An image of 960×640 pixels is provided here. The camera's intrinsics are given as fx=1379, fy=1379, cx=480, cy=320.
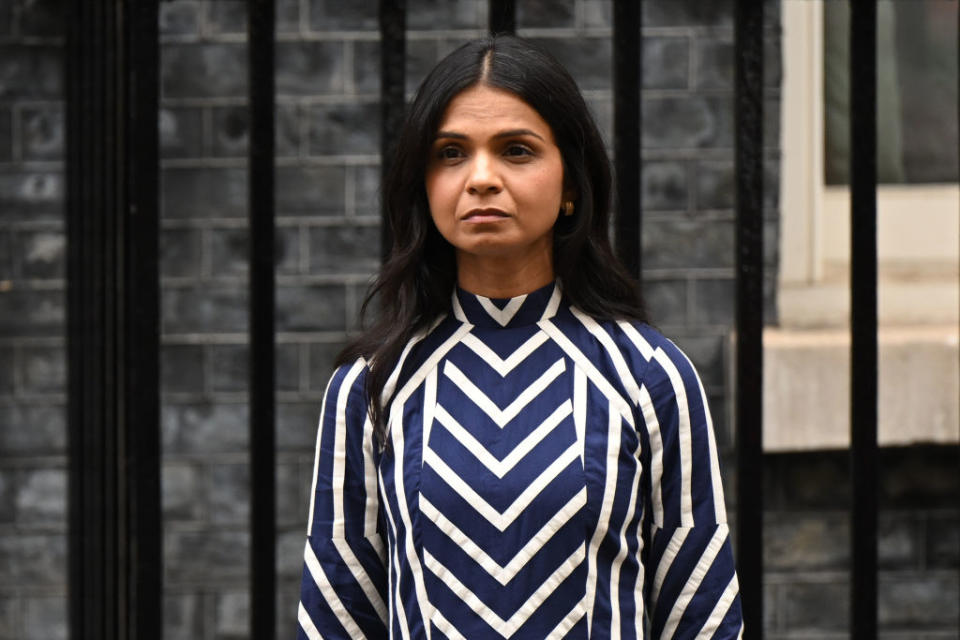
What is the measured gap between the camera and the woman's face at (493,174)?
1424mm

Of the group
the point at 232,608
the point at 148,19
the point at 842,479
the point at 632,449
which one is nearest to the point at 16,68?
the point at 232,608

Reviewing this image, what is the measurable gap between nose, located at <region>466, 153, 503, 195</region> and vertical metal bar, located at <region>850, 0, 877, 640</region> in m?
0.67

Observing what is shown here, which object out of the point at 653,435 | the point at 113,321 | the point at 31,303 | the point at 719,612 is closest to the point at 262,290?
the point at 113,321

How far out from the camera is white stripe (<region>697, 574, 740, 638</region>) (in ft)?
4.79

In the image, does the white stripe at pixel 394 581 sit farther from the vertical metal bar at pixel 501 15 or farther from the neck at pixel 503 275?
the vertical metal bar at pixel 501 15

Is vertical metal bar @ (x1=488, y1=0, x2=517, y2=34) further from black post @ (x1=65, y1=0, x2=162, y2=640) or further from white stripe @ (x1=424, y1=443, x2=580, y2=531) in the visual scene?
white stripe @ (x1=424, y1=443, x2=580, y2=531)

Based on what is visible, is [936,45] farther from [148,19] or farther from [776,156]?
[148,19]

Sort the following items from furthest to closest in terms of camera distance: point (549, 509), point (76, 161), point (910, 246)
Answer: point (910, 246) → point (76, 161) → point (549, 509)

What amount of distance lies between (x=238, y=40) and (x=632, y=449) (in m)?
2.48

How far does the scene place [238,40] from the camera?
11.9ft

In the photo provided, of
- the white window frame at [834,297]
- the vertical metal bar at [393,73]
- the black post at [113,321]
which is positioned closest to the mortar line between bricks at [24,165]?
the black post at [113,321]

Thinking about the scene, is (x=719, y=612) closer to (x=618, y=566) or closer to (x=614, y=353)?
(x=618, y=566)

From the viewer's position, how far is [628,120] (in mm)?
1850

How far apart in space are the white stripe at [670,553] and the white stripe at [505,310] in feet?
0.95
